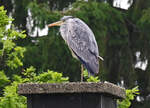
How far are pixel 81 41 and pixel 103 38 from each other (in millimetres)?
7028

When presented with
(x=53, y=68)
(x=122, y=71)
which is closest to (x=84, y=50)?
(x=53, y=68)

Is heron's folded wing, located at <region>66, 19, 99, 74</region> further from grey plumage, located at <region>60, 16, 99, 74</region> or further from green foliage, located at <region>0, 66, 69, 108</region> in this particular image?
green foliage, located at <region>0, 66, 69, 108</region>

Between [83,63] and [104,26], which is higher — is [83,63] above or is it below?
below

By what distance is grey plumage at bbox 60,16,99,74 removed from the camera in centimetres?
502

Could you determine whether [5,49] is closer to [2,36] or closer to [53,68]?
[2,36]

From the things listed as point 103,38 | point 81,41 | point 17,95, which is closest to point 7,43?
point 17,95

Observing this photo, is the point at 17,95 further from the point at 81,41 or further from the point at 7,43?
the point at 81,41

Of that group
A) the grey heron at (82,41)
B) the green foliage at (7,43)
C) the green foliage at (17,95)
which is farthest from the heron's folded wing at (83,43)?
the green foliage at (7,43)

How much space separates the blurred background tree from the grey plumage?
19.9ft

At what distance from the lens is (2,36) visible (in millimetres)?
8516

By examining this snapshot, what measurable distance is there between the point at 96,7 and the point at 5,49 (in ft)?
13.4

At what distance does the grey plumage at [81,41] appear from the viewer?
5016mm

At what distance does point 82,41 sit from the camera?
5.27 m

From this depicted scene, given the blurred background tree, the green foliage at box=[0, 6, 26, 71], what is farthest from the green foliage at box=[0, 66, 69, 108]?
the blurred background tree
